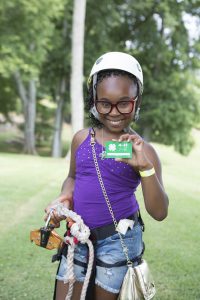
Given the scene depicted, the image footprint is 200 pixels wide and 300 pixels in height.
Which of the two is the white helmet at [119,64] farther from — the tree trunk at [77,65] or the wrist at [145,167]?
the tree trunk at [77,65]

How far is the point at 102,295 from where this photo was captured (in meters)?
2.51

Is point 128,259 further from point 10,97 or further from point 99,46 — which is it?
point 10,97

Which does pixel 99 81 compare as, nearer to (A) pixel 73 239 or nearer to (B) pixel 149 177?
(B) pixel 149 177

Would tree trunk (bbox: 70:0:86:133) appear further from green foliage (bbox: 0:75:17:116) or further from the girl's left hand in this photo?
the girl's left hand

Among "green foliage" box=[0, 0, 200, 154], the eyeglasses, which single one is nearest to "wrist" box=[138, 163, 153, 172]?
the eyeglasses

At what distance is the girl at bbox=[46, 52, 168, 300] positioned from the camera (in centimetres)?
244

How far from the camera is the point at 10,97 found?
1286 inches

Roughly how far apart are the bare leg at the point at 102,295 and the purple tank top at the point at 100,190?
1.10 ft

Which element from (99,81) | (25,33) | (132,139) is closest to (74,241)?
(132,139)

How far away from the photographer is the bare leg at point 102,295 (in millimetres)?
2497

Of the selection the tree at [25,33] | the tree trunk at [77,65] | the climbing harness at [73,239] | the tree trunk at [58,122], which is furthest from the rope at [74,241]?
the tree trunk at [58,122]

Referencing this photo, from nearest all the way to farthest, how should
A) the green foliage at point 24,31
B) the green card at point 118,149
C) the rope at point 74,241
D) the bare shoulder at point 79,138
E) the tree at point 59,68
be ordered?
the green card at point 118,149 → the rope at point 74,241 → the bare shoulder at point 79,138 → the green foliage at point 24,31 → the tree at point 59,68

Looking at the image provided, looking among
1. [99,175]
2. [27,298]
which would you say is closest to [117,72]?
[99,175]

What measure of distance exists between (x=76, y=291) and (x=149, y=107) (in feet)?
75.5
